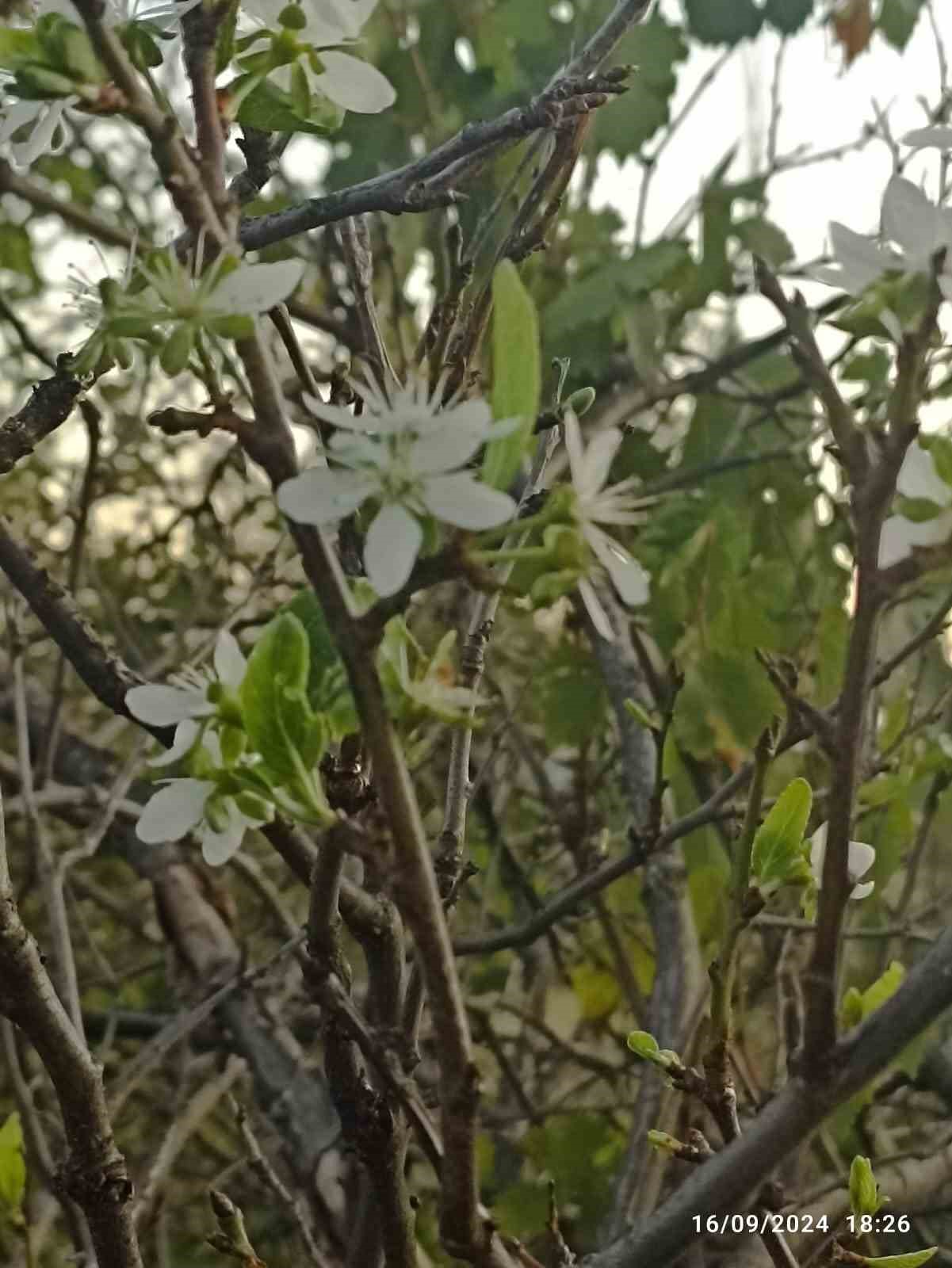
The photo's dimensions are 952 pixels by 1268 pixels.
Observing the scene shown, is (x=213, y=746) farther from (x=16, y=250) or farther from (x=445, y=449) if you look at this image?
(x=16, y=250)

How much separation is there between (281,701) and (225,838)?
0.06 metres

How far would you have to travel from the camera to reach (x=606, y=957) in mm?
977

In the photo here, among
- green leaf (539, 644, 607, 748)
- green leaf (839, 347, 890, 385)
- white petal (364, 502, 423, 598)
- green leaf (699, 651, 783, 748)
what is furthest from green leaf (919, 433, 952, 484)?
green leaf (839, 347, 890, 385)

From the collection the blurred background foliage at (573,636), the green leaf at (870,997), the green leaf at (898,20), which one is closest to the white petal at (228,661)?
the green leaf at (870,997)

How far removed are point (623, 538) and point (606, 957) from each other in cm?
33

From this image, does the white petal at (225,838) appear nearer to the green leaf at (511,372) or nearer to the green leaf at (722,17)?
the green leaf at (511,372)

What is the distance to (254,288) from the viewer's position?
9.0 inches

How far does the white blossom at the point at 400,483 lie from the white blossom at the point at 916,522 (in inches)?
3.2

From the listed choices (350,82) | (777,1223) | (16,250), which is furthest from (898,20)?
(777,1223)

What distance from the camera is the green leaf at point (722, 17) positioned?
98 centimetres

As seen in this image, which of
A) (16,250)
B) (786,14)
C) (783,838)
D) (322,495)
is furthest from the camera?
(786,14)

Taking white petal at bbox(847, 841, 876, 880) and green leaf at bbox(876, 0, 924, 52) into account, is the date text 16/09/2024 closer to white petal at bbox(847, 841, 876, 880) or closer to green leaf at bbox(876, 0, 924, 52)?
white petal at bbox(847, 841, 876, 880)

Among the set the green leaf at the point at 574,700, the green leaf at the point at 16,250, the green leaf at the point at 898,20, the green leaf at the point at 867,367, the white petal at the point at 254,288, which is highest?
the green leaf at the point at 898,20

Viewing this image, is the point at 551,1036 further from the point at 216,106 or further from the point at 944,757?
the point at 216,106
